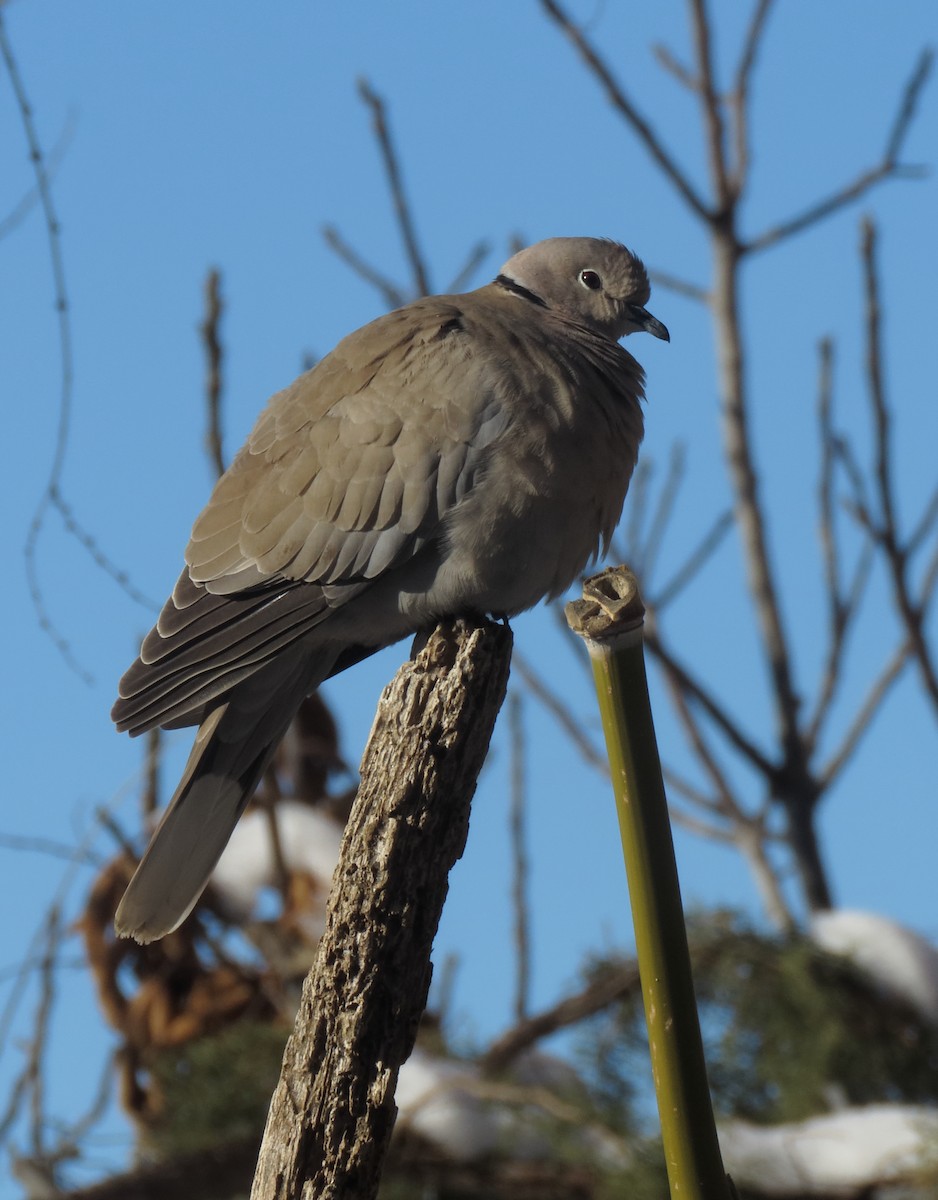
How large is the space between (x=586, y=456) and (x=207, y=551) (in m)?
0.92

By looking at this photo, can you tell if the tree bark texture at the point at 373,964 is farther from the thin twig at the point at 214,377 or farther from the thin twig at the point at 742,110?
the thin twig at the point at 742,110

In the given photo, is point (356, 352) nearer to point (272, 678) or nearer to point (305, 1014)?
point (272, 678)

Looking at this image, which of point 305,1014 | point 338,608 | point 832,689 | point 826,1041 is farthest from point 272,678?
point 832,689

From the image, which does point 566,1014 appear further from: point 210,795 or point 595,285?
point 595,285

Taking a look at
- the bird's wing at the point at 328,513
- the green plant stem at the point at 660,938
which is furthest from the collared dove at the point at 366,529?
the green plant stem at the point at 660,938

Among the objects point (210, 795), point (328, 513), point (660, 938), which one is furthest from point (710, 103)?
point (660, 938)

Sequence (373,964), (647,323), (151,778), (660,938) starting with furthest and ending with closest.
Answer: (151,778) → (647,323) → (373,964) → (660,938)

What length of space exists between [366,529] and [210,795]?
712mm

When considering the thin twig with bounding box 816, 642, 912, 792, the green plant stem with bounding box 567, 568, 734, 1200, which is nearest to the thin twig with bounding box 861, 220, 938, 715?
the thin twig with bounding box 816, 642, 912, 792

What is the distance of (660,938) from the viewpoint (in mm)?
1540

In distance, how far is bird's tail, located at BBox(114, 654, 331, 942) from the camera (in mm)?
3203

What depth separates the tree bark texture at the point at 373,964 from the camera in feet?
7.41

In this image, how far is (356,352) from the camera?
3635 millimetres

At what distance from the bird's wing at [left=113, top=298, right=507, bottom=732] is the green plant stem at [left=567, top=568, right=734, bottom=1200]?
5.95ft
